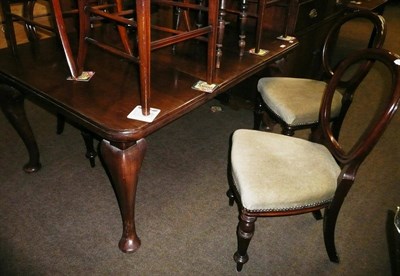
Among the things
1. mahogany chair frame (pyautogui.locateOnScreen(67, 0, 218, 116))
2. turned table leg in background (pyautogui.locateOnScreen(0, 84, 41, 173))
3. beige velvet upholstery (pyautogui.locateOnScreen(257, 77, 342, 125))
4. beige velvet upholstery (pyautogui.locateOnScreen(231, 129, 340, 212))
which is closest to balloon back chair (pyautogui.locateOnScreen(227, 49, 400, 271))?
beige velvet upholstery (pyautogui.locateOnScreen(231, 129, 340, 212))

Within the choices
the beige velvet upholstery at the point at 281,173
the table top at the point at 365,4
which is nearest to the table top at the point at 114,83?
the beige velvet upholstery at the point at 281,173

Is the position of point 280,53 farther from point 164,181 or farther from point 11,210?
point 11,210

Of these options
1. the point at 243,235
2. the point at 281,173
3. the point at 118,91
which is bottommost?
the point at 243,235

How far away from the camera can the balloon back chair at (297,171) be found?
1084 millimetres

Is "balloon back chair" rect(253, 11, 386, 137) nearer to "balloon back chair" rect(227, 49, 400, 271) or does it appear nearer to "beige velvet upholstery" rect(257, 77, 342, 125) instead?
"beige velvet upholstery" rect(257, 77, 342, 125)

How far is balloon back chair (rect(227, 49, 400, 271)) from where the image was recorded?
1.08 metres

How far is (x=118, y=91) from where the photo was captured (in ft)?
4.07

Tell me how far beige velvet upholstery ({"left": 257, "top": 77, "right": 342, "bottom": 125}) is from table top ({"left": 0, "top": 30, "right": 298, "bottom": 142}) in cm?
19

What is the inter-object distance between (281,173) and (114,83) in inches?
30.3

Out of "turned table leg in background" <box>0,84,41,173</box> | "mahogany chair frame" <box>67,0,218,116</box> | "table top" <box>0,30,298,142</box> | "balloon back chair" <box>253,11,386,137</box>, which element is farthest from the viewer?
"balloon back chair" <box>253,11,386,137</box>

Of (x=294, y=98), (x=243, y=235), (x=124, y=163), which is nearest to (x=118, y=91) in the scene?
(x=124, y=163)

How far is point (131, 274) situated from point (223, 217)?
53 cm

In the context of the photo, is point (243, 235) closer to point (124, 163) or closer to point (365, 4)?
point (124, 163)

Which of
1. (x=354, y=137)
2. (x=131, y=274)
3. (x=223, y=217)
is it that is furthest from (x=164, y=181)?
(x=354, y=137)
